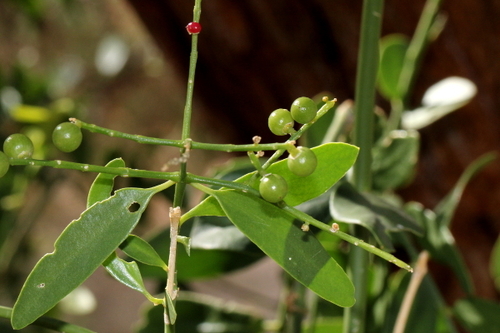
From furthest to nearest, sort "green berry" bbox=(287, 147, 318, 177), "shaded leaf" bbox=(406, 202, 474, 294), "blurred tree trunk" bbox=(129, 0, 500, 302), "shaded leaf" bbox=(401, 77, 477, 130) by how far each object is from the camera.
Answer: "blurred tree trunk" bbox=(129, 0, 500, 302) < "shaded leaf" bbox=(401, 77, 477, 130) < "shaded leaf" bbox=(406, 202, 474, 294) < "green berry" bbox=(287, 147, 318, 177)

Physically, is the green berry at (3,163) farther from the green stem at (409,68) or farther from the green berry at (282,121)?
the green stem at (409,68)

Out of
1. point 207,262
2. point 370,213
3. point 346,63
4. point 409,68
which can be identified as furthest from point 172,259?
point 346,63

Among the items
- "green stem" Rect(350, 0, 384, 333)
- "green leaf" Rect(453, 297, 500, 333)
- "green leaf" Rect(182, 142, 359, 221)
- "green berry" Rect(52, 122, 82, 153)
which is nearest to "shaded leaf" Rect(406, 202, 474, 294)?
"green leaf" Rect(453, 297, 500, 333)

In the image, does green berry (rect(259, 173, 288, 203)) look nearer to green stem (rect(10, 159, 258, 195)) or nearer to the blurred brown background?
green stem (rect(10, 159, 258, 195))

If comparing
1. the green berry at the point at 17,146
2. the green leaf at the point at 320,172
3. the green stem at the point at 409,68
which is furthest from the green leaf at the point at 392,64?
the green berry at the point at 17,146

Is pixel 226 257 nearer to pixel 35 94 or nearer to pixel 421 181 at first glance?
pixel 421 181

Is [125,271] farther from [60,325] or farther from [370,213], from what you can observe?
[370,213]
